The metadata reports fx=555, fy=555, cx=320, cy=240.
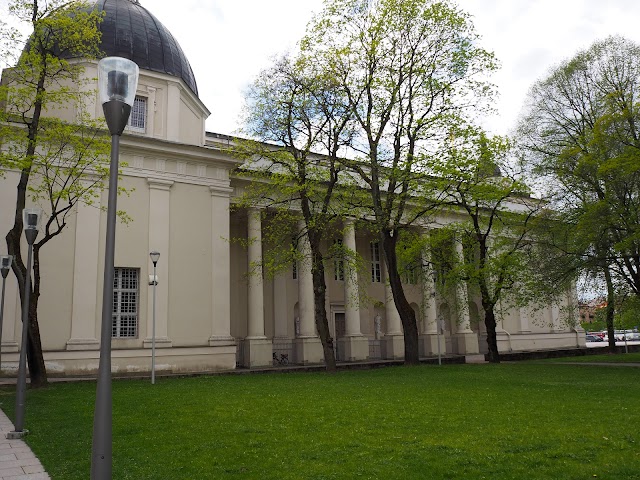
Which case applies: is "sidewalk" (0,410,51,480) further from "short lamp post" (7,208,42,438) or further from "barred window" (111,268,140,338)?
"barred window" (111,268,140,338)

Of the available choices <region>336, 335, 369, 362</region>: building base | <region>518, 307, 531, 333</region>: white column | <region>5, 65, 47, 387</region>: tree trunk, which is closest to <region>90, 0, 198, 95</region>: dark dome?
<region>5, 65, 47, 387</region>: tree trunk

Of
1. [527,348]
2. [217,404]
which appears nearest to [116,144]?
[217,404]

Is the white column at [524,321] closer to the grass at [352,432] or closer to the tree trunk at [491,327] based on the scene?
the tree trunk at [491,327]

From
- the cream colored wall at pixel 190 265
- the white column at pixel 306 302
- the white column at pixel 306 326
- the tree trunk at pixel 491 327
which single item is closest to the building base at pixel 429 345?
the tree trunk at pixel 491 327

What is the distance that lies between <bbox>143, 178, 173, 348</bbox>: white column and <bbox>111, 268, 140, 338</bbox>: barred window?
0.64 metres

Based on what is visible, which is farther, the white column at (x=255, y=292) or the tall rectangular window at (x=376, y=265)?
the tall rectangular window at (x=376, y=265)

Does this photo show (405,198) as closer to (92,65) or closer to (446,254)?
(446,254)

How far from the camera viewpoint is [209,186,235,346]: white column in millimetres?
25031

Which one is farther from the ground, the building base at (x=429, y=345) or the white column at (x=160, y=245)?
the white column at (x=160, y=245)

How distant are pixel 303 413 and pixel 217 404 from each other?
96.1 inches

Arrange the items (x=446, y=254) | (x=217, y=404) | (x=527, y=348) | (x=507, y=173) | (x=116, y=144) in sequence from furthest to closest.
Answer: (x=527, y=348) < (x=446, y=254) < (x=507, y=173) < (x=217, y=404) < (x=116, y=144)

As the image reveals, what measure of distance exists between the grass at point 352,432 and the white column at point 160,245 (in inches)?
325

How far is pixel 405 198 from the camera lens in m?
23.0

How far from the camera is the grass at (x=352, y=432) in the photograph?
6.55 m
